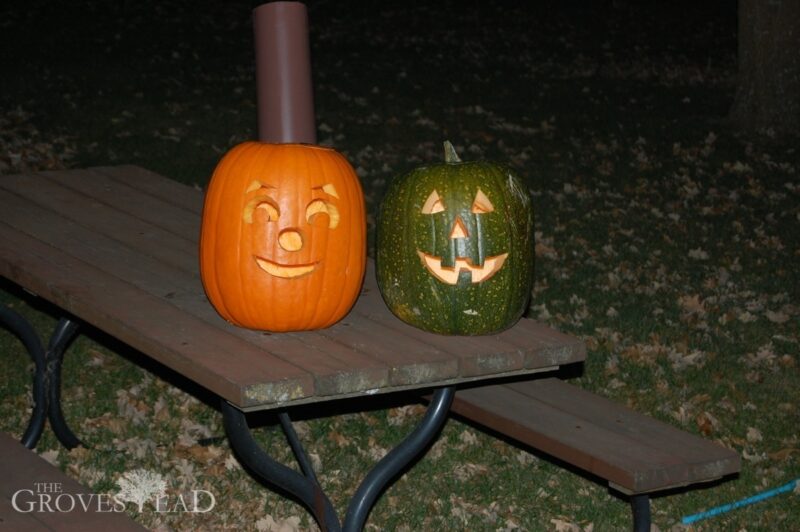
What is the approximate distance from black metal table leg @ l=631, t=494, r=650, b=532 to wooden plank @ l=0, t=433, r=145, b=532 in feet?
5.06

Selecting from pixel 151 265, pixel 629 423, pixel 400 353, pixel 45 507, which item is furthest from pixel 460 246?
pixel 45 507

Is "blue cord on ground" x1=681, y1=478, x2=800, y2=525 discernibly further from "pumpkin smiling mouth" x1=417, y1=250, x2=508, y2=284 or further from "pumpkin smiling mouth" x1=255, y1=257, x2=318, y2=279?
"pumpkin smiling mouth" x1=255, y1=257, x2=318, y2=279

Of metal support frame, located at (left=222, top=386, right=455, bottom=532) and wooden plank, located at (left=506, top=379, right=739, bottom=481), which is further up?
metal support frame, located at (left=222, top=386, right=455, bottom=532)

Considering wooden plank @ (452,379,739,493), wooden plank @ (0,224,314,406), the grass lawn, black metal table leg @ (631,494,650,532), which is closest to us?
wooden plank @ (0,224,314,406)

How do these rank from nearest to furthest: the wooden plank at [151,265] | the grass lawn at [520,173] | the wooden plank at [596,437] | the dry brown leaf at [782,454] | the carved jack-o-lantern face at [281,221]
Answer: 1. the wooden plank at [151,265]
2. the carved jack-o-lantern face at [281,221]
3. the wooden plank at [596,437]
4. the grass lawn at [520,173]
5. the dry brown leaf at [782,454]

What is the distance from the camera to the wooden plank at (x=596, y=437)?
11.4ft

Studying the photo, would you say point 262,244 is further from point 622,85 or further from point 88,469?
point 622,85

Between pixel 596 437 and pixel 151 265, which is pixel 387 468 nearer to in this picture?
pixel 596 437

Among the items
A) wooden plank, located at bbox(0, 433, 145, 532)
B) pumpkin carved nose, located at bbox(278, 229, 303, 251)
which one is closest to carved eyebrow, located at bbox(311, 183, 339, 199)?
pumpkin carved nose, located at bbox(278, 229, 303, 251)

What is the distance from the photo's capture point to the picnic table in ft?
9.64

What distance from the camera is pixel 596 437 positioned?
146 inches

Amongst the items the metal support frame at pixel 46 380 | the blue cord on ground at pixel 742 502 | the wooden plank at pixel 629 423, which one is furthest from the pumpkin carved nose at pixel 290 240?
the blue cord on ground at pixel 742 502

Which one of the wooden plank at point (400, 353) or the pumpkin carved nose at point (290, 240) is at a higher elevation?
the pumpkin carved nose at point (290, 240)

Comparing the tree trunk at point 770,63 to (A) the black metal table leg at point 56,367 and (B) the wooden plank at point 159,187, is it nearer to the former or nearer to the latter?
(B) the wooden plank at point 159,187
